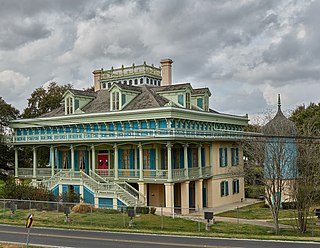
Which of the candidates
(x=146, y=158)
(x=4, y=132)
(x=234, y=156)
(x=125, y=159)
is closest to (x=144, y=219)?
Answer: (x=146, y=158)

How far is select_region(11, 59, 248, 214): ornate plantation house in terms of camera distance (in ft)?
128

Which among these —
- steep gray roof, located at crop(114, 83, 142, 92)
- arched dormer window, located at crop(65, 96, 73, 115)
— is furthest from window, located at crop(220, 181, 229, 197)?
arched dormer window, located at crop(65, 96, 73, 115)

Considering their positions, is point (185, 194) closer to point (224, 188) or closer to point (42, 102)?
point (224, 188)

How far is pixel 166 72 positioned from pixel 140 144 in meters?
13.5

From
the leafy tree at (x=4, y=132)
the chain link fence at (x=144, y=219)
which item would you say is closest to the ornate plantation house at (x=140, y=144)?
the chain link fence at (x=144, y=219)

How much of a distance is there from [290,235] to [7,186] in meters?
25.4

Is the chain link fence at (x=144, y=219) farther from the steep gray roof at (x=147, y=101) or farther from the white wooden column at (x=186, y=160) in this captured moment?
the steep gray roof at (x=147, y=101)

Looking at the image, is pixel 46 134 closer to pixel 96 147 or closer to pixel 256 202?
pixel 96 147

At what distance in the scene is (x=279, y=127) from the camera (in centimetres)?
3959

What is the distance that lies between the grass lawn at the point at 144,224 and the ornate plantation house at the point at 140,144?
3.70 m

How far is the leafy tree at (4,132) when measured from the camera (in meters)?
50.6

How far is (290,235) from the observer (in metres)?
27.7

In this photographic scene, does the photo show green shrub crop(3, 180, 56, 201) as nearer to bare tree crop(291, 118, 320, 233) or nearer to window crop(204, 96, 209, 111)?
window crop(204, 96, 209, 111)

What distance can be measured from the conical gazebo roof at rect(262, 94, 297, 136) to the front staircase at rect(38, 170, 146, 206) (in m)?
11.8
